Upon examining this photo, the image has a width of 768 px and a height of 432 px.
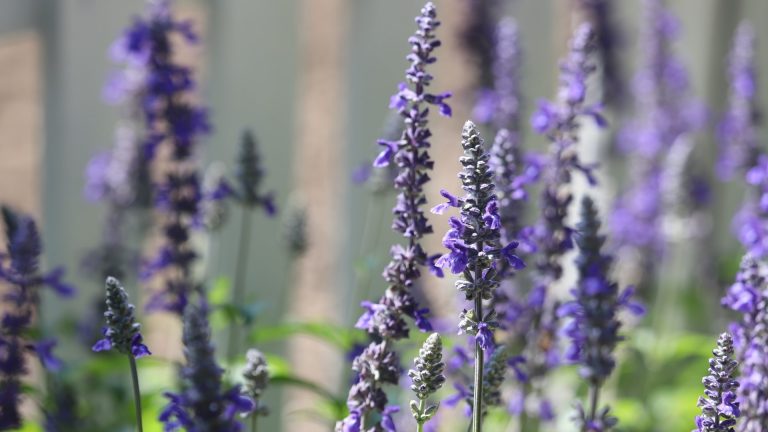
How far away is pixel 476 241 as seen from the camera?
5.55 feet

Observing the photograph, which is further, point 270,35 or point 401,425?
point 270,35

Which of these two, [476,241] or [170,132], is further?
[170,132]

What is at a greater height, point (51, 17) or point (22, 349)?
point (51, 17)

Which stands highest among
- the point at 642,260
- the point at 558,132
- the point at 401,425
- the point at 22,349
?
the point at 642,260

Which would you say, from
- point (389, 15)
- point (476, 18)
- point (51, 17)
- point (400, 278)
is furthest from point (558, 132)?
point (51, 17)

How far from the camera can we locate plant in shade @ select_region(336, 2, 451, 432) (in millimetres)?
1791

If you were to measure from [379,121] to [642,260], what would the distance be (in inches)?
48.8

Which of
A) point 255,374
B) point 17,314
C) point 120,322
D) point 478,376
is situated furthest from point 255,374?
point 17,314

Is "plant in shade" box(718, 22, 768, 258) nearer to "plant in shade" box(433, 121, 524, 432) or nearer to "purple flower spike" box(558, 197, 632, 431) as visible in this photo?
"purple flower spike" box(558, 197, 632, 431)

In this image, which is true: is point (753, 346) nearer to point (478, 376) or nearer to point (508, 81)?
point (478, 376)

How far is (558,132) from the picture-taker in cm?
252

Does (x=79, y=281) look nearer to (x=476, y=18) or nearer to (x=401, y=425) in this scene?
(x=401, y=425)

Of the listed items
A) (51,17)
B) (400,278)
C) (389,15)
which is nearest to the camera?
(400,278)

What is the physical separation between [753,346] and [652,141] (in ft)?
7.76
